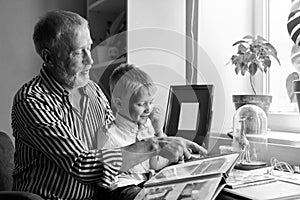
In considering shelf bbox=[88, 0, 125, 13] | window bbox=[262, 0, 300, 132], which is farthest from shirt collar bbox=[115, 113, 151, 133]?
shelf bbox=[88, 0, 125, 13]

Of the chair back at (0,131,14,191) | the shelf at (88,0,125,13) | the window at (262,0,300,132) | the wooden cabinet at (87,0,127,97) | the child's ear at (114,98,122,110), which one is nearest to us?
the child's ear at (114,98,122,110)

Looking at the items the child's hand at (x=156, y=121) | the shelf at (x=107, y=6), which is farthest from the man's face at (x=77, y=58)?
the shelf at (x=107, y=6)

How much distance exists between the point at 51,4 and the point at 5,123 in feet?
2.56

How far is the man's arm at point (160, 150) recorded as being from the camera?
0.96m

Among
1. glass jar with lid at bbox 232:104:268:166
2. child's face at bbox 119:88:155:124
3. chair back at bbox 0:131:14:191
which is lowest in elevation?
chair back at bbox 0:131:14:191

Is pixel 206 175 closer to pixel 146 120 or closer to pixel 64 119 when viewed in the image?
pixel 146 120

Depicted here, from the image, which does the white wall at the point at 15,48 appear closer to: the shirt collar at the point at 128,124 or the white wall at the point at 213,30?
the white wall at the point at 213,30

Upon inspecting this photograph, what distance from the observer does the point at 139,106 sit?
3.74ft

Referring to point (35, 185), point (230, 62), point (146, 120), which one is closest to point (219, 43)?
point (230, 62)

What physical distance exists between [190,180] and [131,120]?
1.33 feet

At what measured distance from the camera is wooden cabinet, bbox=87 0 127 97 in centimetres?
191

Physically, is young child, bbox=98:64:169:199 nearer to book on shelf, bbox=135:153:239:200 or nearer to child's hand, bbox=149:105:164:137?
child's hand, bbox=149:105:164:137

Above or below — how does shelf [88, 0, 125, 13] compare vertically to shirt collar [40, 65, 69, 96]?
above

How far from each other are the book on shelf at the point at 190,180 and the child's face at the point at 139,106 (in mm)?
259
